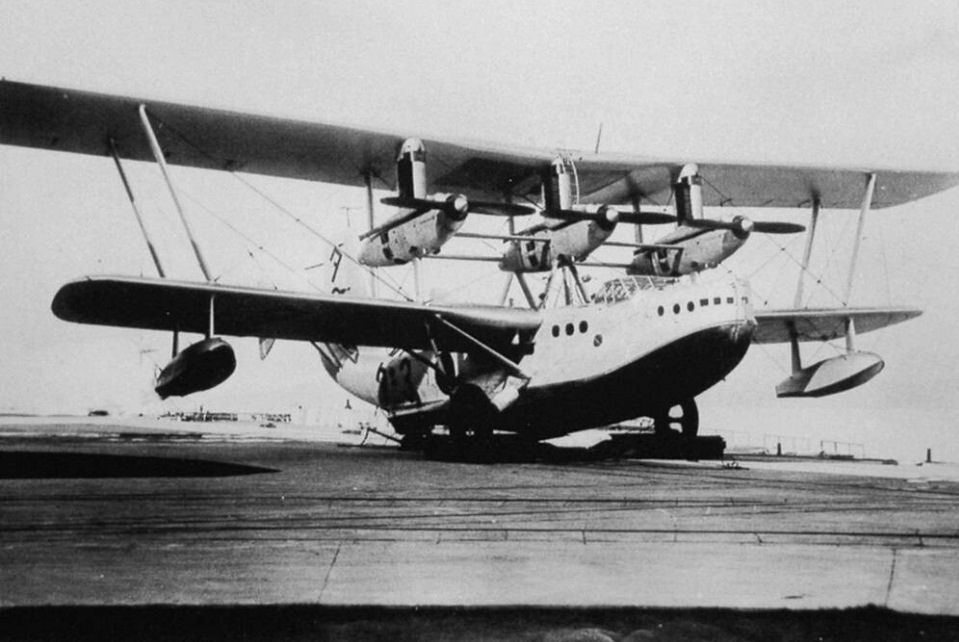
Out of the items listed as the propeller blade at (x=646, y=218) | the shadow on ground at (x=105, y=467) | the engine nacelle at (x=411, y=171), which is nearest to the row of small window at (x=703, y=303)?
the propeller blade at (x=646, y=218)

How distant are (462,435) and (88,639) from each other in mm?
16266

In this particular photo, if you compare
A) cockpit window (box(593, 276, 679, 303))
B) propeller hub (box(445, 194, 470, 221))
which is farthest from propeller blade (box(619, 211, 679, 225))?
propeller hub (box(445, 194, 470, 221))

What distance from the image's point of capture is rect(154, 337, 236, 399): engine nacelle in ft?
49.3

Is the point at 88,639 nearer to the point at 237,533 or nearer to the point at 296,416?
the point at 237,533

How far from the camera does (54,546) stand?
21.1ft

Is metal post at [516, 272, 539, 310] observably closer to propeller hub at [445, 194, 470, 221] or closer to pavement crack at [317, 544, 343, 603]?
propeller hub at [445, 194, 470, 221]

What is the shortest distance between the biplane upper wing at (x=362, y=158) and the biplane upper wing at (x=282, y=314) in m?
4.05

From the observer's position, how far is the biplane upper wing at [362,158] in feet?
59.5

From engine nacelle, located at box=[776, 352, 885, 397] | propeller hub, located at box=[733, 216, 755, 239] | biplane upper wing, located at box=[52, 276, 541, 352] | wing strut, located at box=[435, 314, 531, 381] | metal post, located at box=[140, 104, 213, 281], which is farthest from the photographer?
propeller hub, located at box=[733, 216, 755, 239]

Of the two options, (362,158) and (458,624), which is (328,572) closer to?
(458,624)

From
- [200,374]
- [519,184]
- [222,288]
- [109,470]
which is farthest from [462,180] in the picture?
[109,470]

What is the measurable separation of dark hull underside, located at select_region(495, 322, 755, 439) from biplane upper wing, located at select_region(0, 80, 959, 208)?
611cm

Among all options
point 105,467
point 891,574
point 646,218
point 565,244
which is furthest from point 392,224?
point 891,574

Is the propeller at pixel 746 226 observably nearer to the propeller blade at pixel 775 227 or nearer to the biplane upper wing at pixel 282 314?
the propeller blade at pixel 775 227
